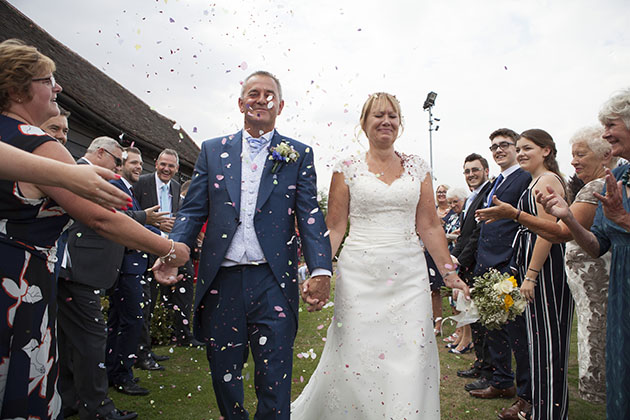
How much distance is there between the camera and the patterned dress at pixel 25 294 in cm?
188

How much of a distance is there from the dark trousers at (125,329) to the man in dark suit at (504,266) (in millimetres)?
3785

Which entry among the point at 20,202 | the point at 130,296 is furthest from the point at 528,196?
the point at 130,296

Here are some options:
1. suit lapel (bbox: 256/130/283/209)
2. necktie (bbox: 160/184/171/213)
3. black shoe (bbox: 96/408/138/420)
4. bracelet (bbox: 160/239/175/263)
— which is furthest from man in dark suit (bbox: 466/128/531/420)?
necktie (bbox: 160/184/171/213)

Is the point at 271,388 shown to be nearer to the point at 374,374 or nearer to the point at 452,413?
the point at 374,374

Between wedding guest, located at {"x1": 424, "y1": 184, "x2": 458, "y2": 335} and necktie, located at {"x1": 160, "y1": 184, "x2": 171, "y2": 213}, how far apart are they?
409 cm

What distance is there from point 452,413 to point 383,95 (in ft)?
10.4

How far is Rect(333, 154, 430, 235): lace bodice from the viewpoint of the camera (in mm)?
3572

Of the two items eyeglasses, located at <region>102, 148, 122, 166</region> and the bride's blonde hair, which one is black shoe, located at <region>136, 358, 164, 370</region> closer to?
eyeglasses, located at <region>102, 148, 122, 166</region>

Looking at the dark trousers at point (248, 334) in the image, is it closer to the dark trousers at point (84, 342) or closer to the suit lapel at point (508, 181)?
the dark trousers at point (84, 342)

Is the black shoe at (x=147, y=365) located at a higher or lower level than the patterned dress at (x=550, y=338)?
lower

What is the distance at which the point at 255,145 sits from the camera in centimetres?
326

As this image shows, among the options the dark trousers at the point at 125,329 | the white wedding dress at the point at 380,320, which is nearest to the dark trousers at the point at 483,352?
the white wedding dress at the point at 380,320

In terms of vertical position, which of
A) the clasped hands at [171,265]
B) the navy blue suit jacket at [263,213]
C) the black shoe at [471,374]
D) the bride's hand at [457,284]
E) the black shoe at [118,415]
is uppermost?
the navy blue suit jacket at [263,213]

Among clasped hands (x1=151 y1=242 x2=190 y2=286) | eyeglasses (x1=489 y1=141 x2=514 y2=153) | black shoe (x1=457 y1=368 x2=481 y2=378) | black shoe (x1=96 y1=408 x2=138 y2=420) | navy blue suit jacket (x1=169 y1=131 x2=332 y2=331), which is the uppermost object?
eyeglasses (x1=489 y1=141 x2=514 y2=153)
